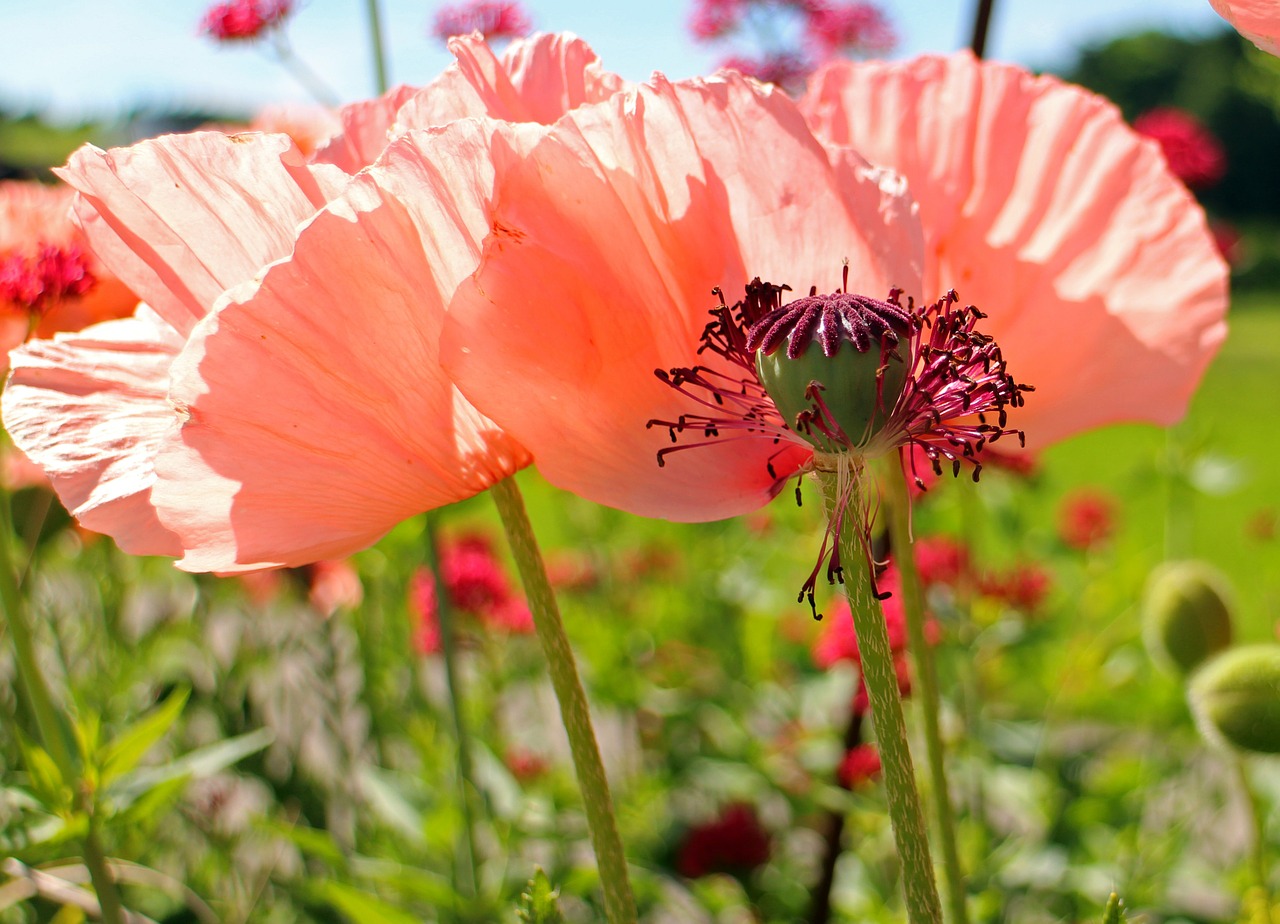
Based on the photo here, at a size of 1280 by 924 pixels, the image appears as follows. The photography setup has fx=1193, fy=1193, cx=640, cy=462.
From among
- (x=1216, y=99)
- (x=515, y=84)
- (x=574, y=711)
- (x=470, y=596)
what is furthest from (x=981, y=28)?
(x=1216, y=99)

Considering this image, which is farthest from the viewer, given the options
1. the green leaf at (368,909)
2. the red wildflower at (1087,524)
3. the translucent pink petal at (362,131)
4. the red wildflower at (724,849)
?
the red wildflower at (1087,524)

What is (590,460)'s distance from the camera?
1.09 feet

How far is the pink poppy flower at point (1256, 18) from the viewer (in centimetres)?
28

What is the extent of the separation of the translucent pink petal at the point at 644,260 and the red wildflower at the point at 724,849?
87 cm

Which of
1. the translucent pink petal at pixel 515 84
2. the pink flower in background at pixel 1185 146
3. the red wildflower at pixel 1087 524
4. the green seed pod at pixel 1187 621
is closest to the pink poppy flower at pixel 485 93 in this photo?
the translucent pink petal at pixel 515 84

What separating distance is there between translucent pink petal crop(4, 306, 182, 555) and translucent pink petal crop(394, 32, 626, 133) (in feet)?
0.39

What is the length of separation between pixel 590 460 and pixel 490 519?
11.7 feet

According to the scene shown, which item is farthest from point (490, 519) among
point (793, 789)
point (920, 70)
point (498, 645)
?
point (920, 70)

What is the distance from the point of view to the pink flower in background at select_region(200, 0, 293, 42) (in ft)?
3.17

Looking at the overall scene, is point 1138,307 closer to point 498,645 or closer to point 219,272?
point 219,272

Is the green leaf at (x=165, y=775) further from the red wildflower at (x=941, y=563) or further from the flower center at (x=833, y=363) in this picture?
the red wildflower at (x=941, y=563)

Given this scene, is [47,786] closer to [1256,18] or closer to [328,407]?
[328,407]

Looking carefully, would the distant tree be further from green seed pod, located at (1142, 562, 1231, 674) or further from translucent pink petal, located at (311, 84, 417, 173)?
translucent pink petal, located at (311, 84, 417, 173)

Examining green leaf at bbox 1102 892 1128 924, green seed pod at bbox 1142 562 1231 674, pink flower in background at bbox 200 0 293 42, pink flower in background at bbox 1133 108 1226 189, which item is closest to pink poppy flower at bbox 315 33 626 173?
green leaf at bbox 1102 892 1128 924
